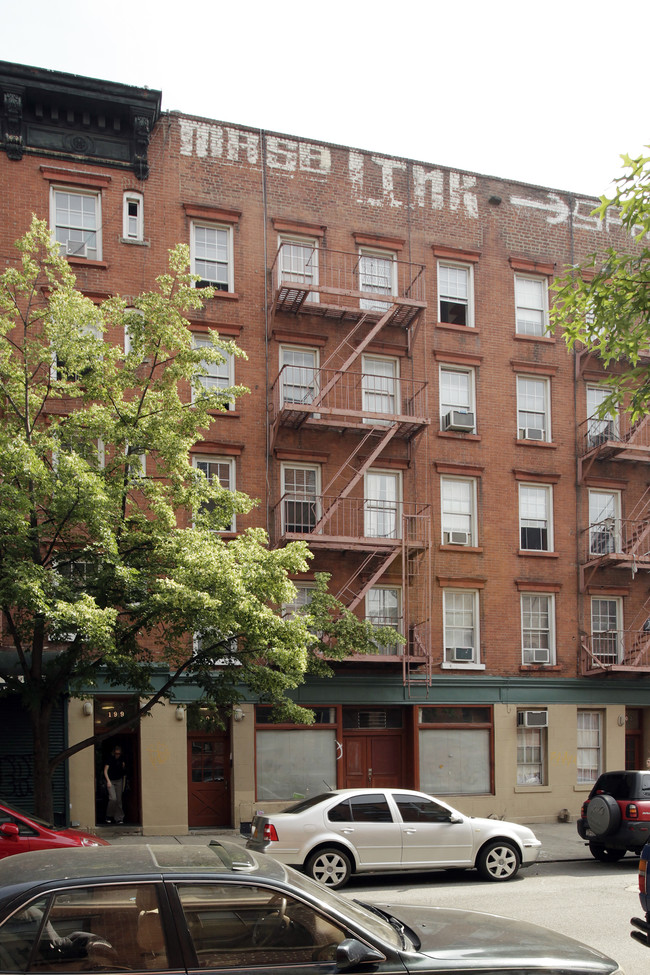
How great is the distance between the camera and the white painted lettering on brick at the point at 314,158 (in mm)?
24109

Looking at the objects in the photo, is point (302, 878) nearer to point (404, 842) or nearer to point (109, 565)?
point (404, 842)

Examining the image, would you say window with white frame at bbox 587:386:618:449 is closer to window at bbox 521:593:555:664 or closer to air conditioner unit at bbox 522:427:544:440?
air conditioner unit at bbox 522:427:544:440

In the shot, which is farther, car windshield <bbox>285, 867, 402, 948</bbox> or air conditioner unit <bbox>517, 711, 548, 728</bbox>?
air conditioner unit <bbox>517, 711, 548, 728</bbox>

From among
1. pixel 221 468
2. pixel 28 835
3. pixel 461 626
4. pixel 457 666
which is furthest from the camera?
pixel 461 626

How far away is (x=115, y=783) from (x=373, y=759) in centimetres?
614

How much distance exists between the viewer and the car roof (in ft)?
16.9

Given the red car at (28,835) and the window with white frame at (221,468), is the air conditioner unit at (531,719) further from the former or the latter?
the red car at (28,835)

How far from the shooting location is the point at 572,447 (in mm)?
25859

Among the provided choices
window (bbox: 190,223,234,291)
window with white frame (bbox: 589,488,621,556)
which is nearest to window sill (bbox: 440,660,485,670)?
window with white frame (bbox: 589,488,621,556)

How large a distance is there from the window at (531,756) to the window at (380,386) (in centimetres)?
885

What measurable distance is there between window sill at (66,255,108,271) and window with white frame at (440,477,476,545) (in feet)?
31.8

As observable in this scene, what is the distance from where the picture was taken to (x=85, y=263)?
21.9 metres

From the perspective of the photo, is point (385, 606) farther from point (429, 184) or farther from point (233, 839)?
point (429, 184)

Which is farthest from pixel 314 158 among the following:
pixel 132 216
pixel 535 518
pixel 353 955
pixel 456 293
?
pixel 353 955
